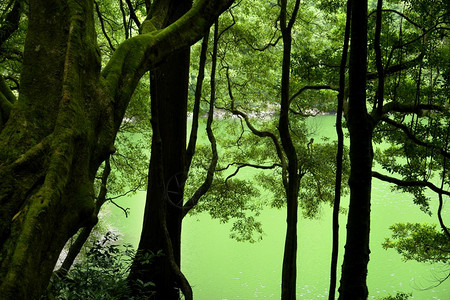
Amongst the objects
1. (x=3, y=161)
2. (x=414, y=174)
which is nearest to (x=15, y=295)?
(x=3, y=161)

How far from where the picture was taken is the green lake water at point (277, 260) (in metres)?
11.8

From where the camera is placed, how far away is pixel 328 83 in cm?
748

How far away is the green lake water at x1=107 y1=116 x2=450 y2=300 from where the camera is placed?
38.9 ft

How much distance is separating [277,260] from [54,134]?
496 inches

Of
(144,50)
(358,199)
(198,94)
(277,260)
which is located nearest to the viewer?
(144,50)

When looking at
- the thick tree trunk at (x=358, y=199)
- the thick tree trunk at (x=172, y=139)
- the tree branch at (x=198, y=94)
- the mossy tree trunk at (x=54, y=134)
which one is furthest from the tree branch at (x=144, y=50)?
the thick tree trunk at (x=172, y=139)

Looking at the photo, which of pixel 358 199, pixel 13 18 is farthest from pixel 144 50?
pixel 13 18

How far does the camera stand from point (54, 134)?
6.30 feet

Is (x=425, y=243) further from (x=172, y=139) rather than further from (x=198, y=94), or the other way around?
(x=198, y=94)

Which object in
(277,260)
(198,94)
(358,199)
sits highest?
(277,260)

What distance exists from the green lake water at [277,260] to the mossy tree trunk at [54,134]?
8379 mm

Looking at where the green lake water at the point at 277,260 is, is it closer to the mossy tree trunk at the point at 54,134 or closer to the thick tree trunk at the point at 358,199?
the thick tree trunk at the point at 358,199

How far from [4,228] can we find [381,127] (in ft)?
21.4

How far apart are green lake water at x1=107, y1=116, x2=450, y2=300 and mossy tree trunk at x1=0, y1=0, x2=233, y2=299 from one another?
838 cm
